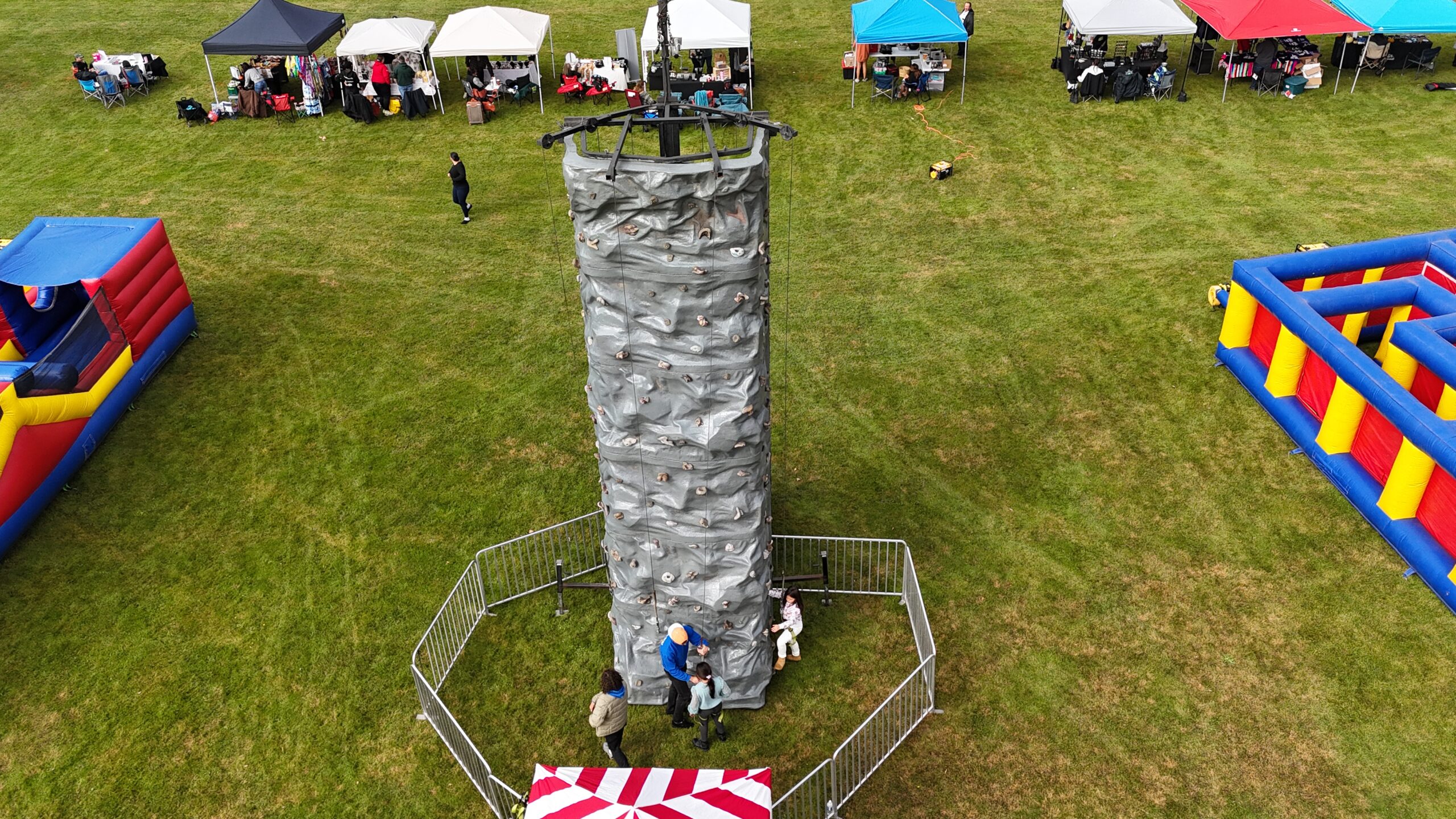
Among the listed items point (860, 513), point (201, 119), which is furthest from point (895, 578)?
point (201, 119)

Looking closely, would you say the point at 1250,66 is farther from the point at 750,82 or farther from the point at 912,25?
the point at 750,82

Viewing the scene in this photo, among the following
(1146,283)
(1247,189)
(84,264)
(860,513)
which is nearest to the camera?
(860,513)

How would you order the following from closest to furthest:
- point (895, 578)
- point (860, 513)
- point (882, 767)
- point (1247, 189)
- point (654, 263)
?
1. point (654, 263)
2. point (882, 767)
3. point (895, 578)
4. point (860, 513)
5. point (1247, 189)

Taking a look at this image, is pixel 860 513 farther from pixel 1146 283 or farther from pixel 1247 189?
pixel 1247 189

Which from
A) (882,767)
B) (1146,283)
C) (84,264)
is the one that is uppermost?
(84,264)

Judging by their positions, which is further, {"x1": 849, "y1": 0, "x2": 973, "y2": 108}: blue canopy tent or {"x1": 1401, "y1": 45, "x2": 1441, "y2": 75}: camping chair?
{"x1": 1401, "y1": 45, "x2": 1441, "y2": 75}: camping chair


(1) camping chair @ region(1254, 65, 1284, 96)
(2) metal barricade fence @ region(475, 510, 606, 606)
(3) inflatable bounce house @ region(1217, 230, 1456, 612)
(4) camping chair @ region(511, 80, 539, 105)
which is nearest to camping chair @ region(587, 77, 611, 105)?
(4) camping chair @ region(511, 80, 539, 105)

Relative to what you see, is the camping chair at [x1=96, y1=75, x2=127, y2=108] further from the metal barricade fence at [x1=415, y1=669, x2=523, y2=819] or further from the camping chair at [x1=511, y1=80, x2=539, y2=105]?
the metal barricade fence at [x1=415, y1=669, x2=523, y2=819]

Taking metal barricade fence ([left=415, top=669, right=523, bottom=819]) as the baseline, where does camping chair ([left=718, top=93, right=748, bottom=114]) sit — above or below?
above
